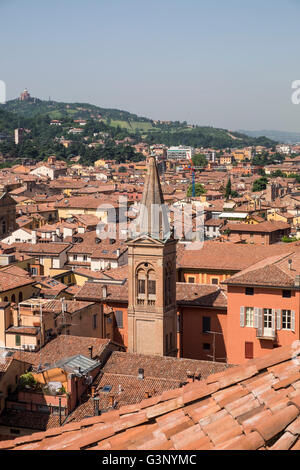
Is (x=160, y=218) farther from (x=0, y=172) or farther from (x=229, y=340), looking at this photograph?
(x=0, y=172)

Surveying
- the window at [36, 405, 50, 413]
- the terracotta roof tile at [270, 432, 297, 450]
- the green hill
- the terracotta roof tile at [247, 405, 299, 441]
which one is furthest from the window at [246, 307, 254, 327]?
the green hill

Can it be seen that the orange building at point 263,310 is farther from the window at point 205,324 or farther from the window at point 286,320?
the window at point 205,324

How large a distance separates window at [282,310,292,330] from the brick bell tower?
10.7ft

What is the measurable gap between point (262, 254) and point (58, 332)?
9976mm

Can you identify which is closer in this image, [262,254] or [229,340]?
[229,340]

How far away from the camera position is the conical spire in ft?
62.7

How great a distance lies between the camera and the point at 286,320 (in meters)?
17.7

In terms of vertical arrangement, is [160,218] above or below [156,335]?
above

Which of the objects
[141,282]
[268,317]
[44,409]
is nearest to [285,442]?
[44,409]

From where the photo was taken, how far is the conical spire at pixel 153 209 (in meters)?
19.1

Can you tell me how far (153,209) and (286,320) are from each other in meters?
4.36

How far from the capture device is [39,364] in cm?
1583

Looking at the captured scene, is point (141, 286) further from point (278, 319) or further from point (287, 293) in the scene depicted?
point (287, 293)
